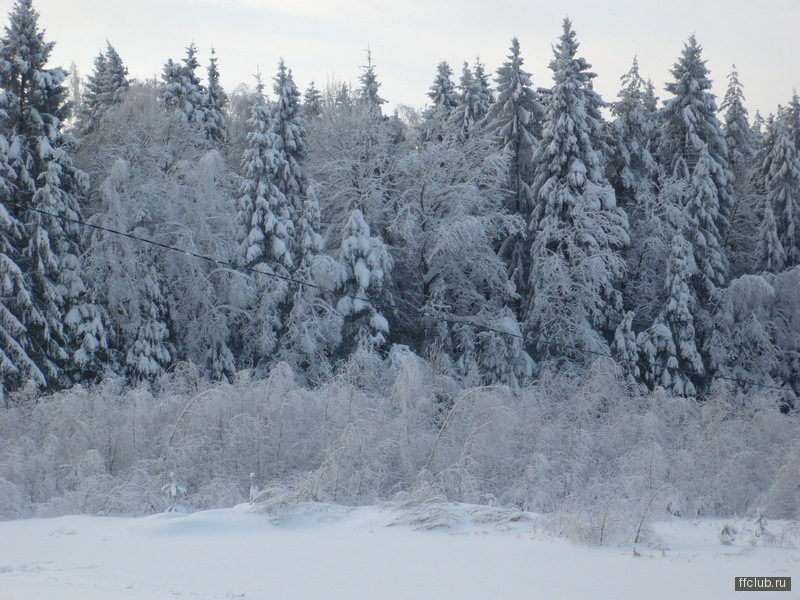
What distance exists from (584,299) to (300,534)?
2155 cm

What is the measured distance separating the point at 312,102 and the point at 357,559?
37752 millimetres

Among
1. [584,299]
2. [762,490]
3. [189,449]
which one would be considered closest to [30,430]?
[189,449]

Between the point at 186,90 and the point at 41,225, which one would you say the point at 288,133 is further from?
the point at 41,225

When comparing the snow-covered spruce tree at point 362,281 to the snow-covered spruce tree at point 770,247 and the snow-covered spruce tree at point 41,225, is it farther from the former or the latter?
the snow-covered spruce tree at point 770,247

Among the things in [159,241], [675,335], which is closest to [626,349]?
[675,335]

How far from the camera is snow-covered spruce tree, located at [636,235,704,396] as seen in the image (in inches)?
1171

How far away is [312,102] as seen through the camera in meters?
42.4

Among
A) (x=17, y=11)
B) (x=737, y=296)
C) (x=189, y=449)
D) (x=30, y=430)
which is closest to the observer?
(x=189, y=449)

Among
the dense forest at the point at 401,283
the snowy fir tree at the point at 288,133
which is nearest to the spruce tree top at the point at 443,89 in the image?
the dense forest at the point at 401,283

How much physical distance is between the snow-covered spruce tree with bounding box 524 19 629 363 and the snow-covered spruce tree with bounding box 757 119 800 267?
937 centimetres

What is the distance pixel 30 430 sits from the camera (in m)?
16.1

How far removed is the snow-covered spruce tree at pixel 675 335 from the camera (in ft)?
97.6

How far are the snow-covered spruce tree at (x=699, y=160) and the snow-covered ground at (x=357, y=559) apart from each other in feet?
79.0

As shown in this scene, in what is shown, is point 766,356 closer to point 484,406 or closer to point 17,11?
point 484,406
